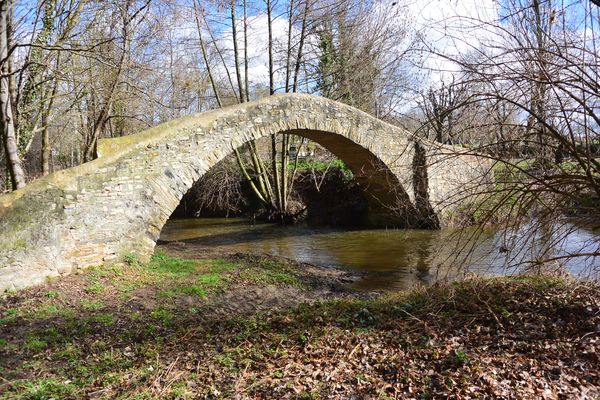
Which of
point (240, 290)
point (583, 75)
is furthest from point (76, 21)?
point (583, 75)

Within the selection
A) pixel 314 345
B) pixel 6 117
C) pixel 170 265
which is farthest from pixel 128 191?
pixel 314 345

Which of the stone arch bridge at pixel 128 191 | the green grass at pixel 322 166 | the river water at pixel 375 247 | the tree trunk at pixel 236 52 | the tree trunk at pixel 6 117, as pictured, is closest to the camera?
the stone arch bridge at pixel 128 191

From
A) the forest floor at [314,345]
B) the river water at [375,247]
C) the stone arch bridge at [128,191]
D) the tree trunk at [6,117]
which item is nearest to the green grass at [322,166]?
the river water at [375,247]

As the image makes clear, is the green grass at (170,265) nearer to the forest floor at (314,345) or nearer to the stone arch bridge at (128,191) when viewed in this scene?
the stone arch bridge at (128,191)

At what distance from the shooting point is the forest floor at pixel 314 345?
298cm

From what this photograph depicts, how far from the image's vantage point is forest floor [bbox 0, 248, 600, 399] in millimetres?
2982

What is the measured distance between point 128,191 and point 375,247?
6.68 m

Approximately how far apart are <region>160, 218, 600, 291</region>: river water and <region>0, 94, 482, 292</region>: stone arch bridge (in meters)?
1.41

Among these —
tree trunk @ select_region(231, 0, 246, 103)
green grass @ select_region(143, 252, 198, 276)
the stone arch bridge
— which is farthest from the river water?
tree trunk @ select_region(231, 0, 246, 103)

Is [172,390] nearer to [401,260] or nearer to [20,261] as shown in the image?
[20,261]

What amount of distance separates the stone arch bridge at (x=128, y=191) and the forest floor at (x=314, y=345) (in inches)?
24.8

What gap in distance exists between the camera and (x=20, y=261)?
224 inches

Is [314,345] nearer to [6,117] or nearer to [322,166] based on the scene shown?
[6,117]

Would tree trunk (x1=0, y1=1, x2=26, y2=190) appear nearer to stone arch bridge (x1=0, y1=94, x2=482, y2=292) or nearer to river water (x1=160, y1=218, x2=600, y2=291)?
stone arch bridge (x1=0, y1=94, x2=482, y2=292)
